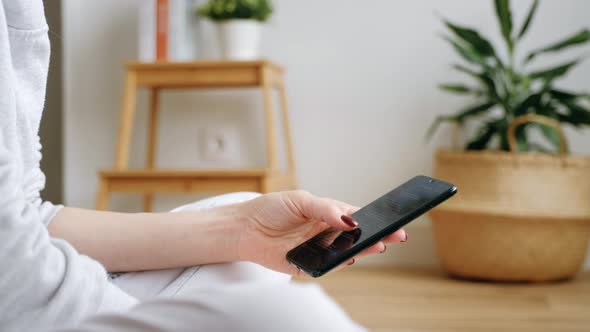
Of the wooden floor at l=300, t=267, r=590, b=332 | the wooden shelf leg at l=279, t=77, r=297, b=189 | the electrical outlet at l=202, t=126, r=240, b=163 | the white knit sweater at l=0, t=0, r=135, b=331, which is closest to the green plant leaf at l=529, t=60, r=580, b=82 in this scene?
the wooden floor at l=300, t=267, r=590, b=332

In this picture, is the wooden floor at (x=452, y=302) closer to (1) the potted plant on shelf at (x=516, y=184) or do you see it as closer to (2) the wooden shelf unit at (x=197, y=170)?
(1) the potted plant on shelf at (x=516, y=184)

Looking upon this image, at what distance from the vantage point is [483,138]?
6.92ft

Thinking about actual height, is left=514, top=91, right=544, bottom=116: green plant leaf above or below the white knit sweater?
below

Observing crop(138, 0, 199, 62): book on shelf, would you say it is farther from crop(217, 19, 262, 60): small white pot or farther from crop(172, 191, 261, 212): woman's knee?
crop(172, 191, 261, 212): woman's knee

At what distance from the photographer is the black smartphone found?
0.65 meters

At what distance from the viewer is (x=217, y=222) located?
0.74 metres

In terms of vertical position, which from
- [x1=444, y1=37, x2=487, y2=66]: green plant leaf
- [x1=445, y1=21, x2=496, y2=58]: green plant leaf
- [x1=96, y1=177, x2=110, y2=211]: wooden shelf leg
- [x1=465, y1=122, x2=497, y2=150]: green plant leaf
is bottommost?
[x1=96, y1=177, x2=110, y2=211]: wooden shelf leg

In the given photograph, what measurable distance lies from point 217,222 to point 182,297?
0.39m

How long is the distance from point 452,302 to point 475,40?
2.49 feet

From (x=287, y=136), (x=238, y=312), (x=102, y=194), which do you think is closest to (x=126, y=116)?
(x=102, y=194)

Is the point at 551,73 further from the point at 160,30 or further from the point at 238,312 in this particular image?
the point at 238,312

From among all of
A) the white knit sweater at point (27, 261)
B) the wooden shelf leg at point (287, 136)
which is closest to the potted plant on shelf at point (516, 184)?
the wooden shelf leg at point (287, 136)

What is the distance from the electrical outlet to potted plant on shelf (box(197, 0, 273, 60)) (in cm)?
30

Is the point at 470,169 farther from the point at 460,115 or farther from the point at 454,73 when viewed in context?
the point at 454,73
